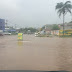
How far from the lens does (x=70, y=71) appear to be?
6332mm

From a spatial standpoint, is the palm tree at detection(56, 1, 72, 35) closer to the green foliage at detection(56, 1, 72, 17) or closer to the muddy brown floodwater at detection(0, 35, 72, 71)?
the green foliage at detection(56, 1, 72, 17)

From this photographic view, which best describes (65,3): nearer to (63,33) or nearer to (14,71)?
(63,33)

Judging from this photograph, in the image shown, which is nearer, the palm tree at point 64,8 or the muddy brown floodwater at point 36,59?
the muddy brown floodwater at point 36,59

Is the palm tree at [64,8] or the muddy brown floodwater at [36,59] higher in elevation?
the palm tree at [64,8]

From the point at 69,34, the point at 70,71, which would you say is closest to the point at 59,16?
the point at 69,34

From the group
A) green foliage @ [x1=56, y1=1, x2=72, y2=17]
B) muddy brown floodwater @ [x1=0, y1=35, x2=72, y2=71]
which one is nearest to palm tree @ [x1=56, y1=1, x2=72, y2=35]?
green foliage @ [x1=56, y1=1, x2=72, y2=17]

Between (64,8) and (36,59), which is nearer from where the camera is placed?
(36,59)

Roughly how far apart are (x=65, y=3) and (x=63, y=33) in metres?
8.59

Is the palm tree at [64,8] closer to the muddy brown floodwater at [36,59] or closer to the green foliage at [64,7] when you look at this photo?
the green foliage at [64,7]

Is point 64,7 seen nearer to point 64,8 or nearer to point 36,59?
point 64,8

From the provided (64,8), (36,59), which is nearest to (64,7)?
(64,8)

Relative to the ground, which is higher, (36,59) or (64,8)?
(64,8)

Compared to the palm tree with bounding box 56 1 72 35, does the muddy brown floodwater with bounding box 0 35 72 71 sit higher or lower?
lower

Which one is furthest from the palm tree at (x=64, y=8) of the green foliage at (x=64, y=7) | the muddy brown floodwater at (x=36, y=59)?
the muddy brown floodwater at (x=36, y=59)
